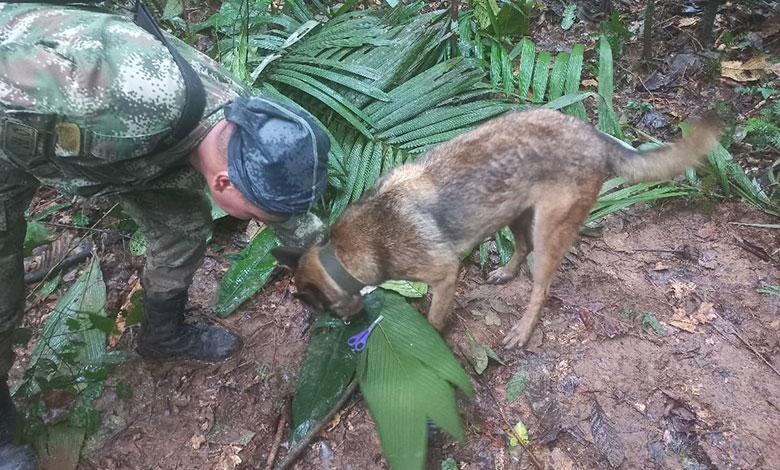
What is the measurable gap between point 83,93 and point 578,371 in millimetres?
2923

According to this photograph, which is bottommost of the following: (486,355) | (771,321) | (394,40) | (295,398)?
(771,321)

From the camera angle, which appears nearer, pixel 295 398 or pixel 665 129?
pixel 295 398

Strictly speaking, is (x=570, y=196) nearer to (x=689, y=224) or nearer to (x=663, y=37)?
(x=689, y=224)

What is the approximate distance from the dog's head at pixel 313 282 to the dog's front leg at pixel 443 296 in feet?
1.72

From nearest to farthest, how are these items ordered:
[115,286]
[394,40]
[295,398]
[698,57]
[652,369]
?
1. [295,398]
2. [652,369]
3. [115,286]
4. [394,40]
5. [698,57]

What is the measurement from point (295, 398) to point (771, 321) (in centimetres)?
303

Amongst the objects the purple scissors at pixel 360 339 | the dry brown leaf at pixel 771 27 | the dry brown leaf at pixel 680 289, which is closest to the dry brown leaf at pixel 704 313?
the dry brown leaf at pixel 680 289

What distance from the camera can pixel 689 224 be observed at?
4.11 m

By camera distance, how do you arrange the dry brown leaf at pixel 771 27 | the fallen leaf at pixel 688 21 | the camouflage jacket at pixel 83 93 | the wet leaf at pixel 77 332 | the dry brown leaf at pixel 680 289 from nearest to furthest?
1. the camouflage jacket at pixel 83 93
2. the wet leaf at pixel 77 332
3. the dry brown leaf at pixel 680 289
4. the dry brown leaf at pixel 771 27
5. the fallen leaf at pixel 688 21

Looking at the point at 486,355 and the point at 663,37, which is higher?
the point at 663,37

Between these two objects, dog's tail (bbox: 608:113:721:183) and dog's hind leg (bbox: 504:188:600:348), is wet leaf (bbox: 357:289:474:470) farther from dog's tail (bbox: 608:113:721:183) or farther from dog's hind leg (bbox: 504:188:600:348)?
dog's tail (bbox: 608:113:721:183)

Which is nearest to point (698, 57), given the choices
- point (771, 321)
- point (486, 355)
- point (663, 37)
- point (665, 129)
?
point (663, 37)

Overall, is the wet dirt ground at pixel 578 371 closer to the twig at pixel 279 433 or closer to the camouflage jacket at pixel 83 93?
the twig at pixel 279 433

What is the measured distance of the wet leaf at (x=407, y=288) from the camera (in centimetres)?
352
